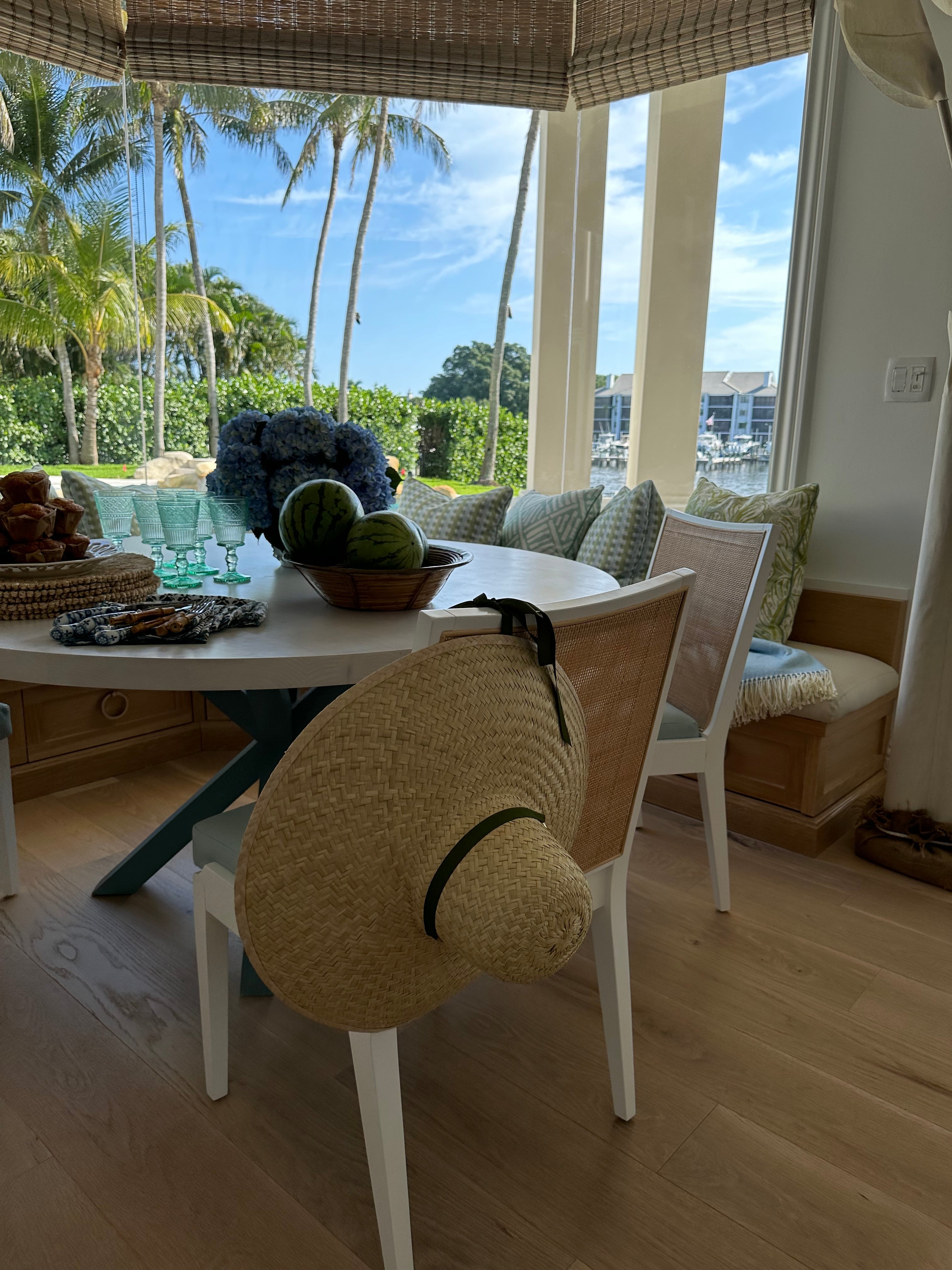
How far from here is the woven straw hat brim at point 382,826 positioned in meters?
0.85

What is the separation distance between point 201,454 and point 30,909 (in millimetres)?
2314

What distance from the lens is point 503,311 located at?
13.1 feet

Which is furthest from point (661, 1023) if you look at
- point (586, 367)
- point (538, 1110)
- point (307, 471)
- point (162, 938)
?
point (586, 367)

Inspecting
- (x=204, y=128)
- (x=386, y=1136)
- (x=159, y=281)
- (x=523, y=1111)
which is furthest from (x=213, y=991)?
(x=204, y=128)

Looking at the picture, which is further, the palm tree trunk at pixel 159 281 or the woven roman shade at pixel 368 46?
the palm tree trunk at pixel 159 281

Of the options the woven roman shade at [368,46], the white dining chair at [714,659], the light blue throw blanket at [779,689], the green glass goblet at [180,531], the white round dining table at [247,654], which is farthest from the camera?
the woven roman shade at [368,46]

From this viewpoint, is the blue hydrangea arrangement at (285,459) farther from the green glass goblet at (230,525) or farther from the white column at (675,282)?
the white column at (675,282)

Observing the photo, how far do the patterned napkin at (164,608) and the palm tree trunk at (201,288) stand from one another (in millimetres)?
2436

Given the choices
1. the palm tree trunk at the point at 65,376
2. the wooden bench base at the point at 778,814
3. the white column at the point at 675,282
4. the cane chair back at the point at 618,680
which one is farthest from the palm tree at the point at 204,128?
the cane chair back at the point at 618,680

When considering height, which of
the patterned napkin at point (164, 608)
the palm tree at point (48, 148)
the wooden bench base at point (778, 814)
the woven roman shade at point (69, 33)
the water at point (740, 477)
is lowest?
the wooden bench base at point (778, 814)

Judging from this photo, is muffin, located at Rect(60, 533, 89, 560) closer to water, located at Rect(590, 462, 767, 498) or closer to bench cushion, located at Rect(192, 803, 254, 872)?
bench cushion, located at Rect(192, 803, 254, 872)

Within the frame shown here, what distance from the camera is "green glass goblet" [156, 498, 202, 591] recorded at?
1602mm

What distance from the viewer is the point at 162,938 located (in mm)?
1980

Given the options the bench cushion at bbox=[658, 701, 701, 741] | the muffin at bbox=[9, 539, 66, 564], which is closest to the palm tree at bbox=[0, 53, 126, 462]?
the muffin at bbox=[9, 539, 66, 564]
